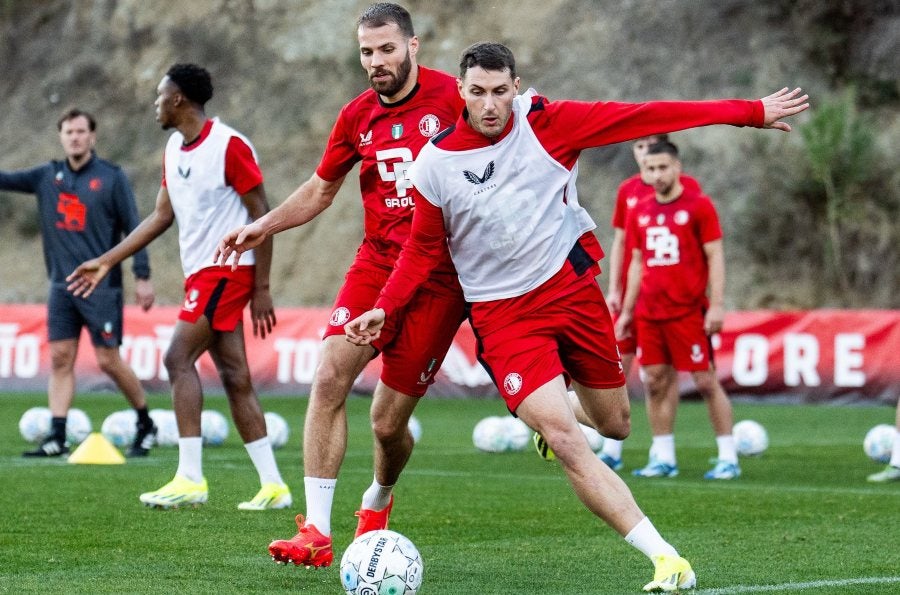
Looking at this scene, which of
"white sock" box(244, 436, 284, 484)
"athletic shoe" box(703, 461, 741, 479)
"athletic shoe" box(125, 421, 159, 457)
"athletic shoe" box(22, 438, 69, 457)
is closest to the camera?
"white sock" box(244, 436, 284, 484)

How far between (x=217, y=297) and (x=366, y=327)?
296 cm

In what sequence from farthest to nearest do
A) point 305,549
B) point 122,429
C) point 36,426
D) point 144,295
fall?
1. point 36,426
2. point 122,429
3. point 144,295
4. point 305,549

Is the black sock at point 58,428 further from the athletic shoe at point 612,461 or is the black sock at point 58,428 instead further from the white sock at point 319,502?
the white sock at point 319,502

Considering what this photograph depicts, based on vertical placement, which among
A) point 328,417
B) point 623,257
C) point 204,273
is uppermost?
point 623,257

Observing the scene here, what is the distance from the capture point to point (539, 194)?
6.20m

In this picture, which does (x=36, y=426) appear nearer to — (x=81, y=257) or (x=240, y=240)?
(x=81, y=257)

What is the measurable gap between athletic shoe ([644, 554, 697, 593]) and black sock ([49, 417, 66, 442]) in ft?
25.4

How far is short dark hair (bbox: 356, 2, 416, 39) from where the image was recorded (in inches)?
269

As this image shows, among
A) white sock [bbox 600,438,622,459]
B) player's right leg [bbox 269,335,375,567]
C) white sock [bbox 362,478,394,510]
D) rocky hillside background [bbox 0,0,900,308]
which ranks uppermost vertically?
rocky hillside background [bbox 0,0,900,308]

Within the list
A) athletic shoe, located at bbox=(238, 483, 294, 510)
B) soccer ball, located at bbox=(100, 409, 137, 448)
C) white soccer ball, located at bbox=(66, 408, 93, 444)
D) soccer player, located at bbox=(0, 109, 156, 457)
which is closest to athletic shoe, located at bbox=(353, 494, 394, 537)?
athletic shoe, located at bbox=(238, 483, 294, 510)

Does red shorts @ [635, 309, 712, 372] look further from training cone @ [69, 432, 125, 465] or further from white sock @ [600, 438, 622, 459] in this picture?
training cone @ [69, 432, 125, 465]

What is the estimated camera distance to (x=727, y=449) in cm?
1134

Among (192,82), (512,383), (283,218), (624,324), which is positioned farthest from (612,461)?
(512,383)

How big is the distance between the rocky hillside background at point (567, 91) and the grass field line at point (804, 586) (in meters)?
26.3
